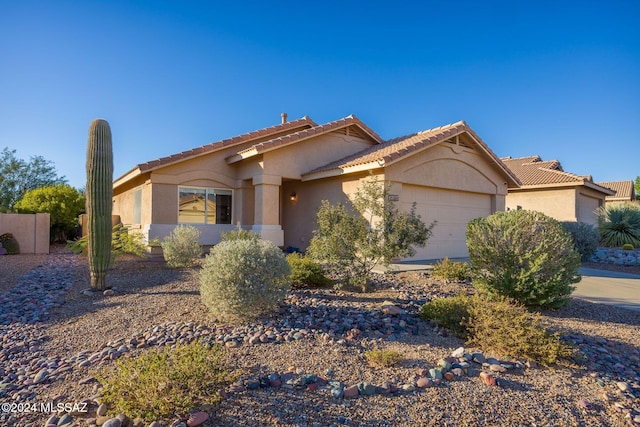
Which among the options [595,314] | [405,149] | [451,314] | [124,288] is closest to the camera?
[451,314]

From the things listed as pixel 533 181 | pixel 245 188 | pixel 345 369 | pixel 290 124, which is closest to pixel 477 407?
pixel 345 369

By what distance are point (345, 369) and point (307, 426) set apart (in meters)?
1.10

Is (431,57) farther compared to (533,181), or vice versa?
(533,181)

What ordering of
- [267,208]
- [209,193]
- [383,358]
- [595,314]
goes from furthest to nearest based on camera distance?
[209,193]
[267,208]
[595,314]
[383,358]

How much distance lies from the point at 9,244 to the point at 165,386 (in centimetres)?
1493

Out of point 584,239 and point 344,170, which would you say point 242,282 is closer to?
point 344,170

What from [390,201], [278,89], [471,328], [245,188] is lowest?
[471,328]

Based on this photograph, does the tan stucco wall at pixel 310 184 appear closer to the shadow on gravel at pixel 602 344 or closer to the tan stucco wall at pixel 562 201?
the shadow on gravel at pixel 602 344

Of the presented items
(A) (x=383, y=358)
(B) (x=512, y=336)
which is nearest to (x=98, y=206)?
(A) (x=383, y=358)

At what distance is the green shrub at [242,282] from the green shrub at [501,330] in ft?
8.45

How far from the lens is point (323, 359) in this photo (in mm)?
4559

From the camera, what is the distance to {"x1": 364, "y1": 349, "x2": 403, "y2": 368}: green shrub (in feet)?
14.5

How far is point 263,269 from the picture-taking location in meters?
5.88

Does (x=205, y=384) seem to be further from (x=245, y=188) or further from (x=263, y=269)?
(x=245, y=188)
